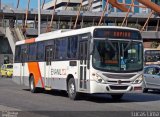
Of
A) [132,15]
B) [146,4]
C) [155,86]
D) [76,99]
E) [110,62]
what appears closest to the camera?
[110,62]

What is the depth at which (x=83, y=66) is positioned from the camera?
18750 millimetres

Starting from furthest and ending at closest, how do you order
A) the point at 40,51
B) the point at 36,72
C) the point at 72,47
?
the point at 36,72 < the point at 40,51 < the point at 72,47

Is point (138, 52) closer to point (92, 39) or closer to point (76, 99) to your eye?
point (92, 39)

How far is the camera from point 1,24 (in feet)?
258

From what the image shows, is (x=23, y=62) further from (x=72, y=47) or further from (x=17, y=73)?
(x=72, y=47)

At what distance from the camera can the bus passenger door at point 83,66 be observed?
1847cm

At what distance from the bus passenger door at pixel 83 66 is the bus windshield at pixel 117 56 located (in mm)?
618

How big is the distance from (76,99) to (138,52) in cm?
331

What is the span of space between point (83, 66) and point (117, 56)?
4.92 ft

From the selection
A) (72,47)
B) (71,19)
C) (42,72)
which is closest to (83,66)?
(72,47)

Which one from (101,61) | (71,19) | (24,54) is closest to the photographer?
(101,61)

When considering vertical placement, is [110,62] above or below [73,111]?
above

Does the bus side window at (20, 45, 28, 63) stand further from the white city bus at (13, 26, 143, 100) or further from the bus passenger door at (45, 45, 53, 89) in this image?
the white city bus at (13, 26, 143, 100)

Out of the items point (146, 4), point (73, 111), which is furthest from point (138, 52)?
point (146, 4)
